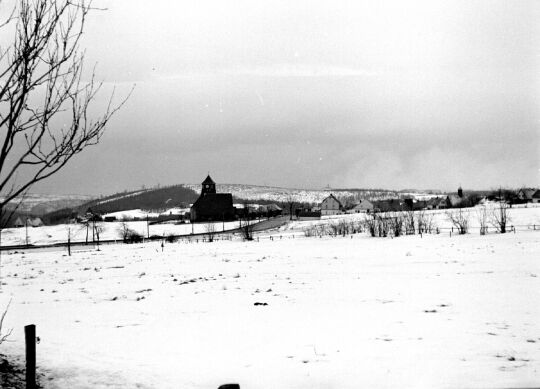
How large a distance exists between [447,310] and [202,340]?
6.02 m

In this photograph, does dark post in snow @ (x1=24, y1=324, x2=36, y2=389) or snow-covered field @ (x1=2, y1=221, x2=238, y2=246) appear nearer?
dark post in snow @ (x1=24, y1=324, x2=36, y2=389)

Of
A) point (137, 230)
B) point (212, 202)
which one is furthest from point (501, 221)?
point (212, 202)

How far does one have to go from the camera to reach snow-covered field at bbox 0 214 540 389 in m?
6.56

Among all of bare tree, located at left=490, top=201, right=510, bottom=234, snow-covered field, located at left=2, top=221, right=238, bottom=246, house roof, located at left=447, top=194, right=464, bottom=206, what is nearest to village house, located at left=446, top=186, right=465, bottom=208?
house roof, located at left=447, top=194, right=464, bottom=206

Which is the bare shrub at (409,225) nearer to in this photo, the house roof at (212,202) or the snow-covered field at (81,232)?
the snow-covered field at (81,232)

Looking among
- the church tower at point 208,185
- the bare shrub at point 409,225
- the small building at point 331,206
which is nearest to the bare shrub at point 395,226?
the bare shrub at point 409,225

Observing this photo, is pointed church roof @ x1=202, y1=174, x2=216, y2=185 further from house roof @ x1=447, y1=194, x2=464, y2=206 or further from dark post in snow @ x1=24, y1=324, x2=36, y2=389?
dark post in snow @ x1=24, y1=324, x2=36, y2=389

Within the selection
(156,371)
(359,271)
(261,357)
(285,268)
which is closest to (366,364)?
(261,357)

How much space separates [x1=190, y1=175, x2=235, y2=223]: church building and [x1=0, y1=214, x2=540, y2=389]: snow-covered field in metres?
91.0

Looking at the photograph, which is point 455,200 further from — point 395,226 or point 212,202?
point 395,226

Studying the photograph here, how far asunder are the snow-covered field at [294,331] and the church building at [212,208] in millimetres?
91040

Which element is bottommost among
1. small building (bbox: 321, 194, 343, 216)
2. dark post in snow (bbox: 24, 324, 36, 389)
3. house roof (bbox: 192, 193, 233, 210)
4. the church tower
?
dark post in snow (bbox: 24, 324, 36, 389)

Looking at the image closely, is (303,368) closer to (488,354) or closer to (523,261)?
(488,354)

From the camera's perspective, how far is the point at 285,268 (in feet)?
76.4
